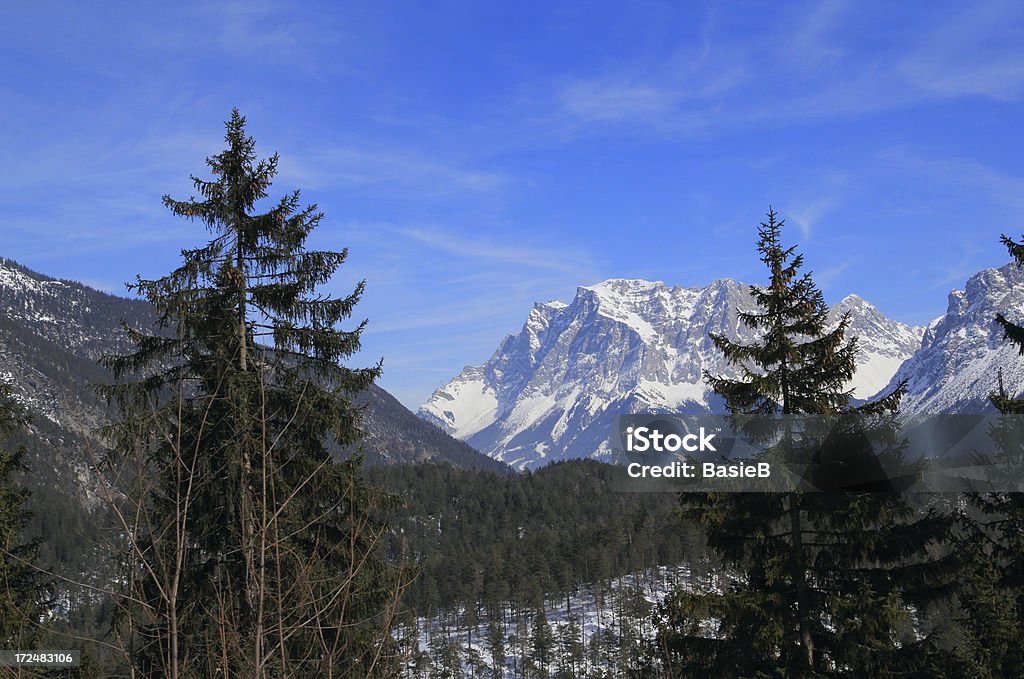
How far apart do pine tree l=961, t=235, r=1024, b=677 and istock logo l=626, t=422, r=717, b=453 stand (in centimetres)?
472

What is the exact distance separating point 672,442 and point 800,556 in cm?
637

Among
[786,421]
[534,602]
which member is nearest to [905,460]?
[786,421]

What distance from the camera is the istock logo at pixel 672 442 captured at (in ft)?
57.2

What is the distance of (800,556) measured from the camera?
49.9 feet

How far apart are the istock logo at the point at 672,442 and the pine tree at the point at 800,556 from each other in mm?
1419

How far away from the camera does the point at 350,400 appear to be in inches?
582

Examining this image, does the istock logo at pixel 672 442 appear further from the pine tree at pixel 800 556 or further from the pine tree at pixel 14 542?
the pine tree at pixel 14 542

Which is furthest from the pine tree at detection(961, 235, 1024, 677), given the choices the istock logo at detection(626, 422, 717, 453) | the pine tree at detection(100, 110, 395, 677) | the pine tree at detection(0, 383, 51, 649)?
the pine tree at detection(0, 383, 51, 649)

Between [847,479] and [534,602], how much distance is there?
118665 mm

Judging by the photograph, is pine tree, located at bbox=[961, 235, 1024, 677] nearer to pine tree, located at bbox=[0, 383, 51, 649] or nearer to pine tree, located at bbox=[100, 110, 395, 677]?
pine tree, located at bbox=[100, 110, 395, 677]

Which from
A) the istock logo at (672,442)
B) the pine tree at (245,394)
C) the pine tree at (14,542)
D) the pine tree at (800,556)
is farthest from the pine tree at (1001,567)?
the pine tree at (14,542)

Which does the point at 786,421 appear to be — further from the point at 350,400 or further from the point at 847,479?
the point at 350,400

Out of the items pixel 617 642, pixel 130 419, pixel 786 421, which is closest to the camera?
pixel 130 419

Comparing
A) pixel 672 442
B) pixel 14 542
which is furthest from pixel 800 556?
pixel 14 542
